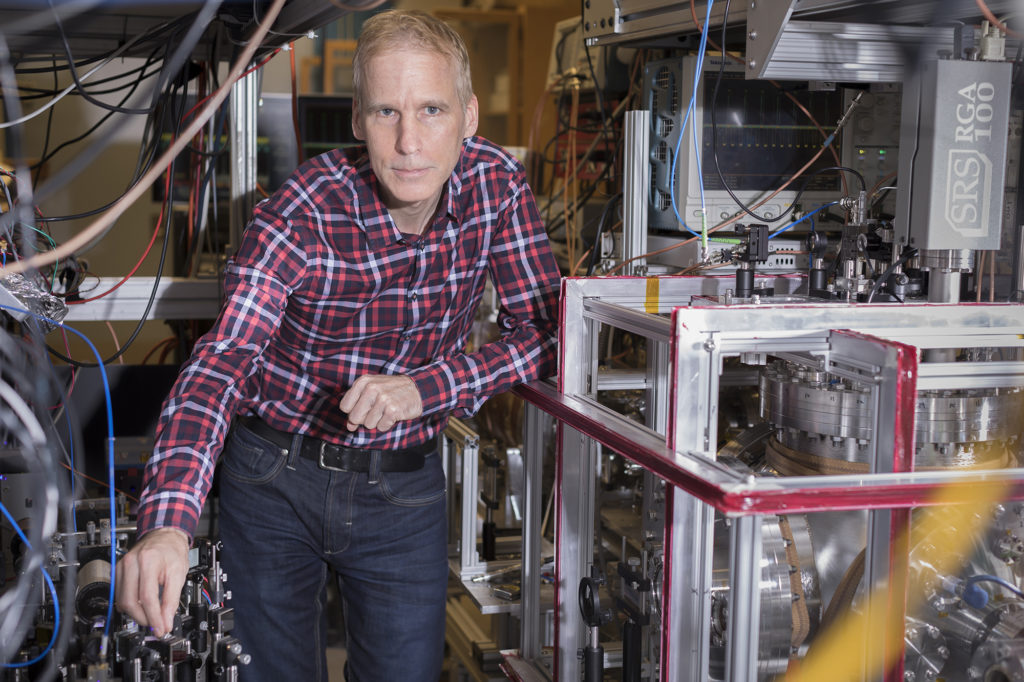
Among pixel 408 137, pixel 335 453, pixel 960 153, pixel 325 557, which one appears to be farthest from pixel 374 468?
pixel 960 153

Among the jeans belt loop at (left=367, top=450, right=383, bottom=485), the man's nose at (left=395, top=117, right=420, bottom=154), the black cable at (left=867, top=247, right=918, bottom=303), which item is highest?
Answer: the man's nose at (left=395, top=117, right=420, bottom=154)

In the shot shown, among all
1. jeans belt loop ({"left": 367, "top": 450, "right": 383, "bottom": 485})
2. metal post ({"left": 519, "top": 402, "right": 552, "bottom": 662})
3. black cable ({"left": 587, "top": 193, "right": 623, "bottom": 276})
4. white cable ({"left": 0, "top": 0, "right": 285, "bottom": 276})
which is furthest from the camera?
black cable ({"left": 587, "top": 193, "right": 623, "bottom": 276})

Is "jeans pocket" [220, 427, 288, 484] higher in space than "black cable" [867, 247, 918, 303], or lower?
lower

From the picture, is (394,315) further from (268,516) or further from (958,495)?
(958,495)

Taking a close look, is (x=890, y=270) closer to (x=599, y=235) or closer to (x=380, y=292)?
(x=380, y=292)

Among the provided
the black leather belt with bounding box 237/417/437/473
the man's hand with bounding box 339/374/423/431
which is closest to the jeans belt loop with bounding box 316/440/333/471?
the black leather belt with bounding box 237/417/437/473

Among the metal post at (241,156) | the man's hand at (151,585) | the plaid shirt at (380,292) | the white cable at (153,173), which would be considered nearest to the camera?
the white cable at (153,173)

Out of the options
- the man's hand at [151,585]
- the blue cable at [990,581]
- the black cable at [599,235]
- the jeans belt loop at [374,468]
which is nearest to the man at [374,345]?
the jeans belt loop at [374,468]

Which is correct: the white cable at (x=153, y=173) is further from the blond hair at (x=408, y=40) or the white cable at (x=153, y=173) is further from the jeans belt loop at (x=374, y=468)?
the jeans belt loop at (x=374, y=468)

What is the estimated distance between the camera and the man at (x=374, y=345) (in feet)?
5.04

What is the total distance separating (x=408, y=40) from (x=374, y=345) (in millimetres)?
492

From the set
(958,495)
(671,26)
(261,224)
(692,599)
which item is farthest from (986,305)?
(261,224)

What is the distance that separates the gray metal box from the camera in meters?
1.46

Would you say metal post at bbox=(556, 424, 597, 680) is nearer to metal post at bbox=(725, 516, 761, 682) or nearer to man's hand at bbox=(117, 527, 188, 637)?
metal post at bbox=(725, 516, 761, 682)
